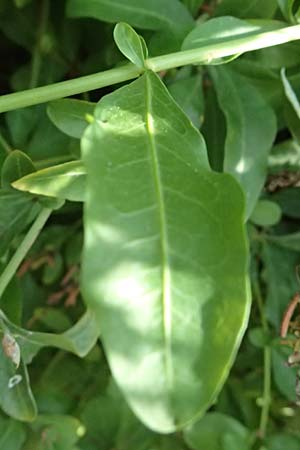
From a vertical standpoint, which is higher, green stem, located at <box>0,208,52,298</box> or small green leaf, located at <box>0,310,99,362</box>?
green stem, located at <box>0,208,52,298</box>

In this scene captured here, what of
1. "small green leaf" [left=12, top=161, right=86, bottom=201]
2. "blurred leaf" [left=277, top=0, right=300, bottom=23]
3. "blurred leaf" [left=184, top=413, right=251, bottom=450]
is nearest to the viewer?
"small green leaf" [left=12, top=161, right=86, bottom=201]

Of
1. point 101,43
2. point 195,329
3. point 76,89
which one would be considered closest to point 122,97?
point 76,89

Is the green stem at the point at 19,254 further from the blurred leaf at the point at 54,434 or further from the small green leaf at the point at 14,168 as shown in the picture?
the blurred leaf at the point at 54,434

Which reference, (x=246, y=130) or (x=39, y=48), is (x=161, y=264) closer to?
(x=246, y=130)

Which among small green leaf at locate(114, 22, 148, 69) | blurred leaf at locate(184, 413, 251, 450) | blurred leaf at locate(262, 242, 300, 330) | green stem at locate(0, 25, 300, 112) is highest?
small green leaf at locate(114, 22, 148, 69)

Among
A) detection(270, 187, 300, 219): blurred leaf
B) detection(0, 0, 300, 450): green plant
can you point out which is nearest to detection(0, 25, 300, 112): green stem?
detection(0, 0, 300, 450): green plant

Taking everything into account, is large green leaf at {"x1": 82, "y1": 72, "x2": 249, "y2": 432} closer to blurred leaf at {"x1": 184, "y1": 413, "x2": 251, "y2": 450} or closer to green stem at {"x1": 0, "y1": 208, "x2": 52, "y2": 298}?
green stem at {"x1": 0, "y1": 208, "x2": 52, "y2": 298}

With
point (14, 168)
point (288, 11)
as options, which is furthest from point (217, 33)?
point (14, 168)

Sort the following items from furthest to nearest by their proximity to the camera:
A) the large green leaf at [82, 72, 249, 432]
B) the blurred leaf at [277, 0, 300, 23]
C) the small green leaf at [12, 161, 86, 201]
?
the blurred leaf at [277, 0, 300, 23], the small green leaf at [12, 161, 86, 201], the large green leaf at [82, 72, 249, 432]
